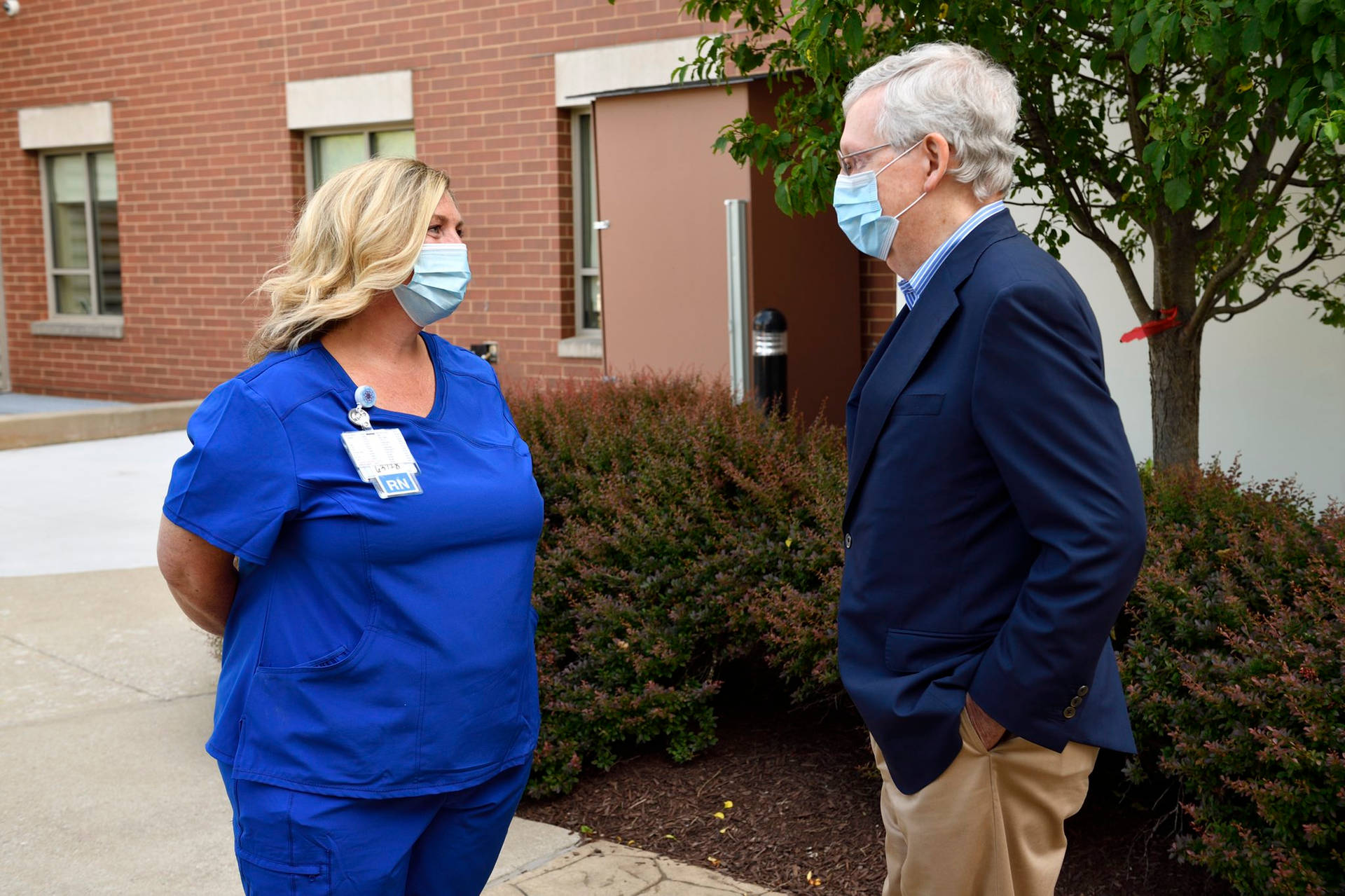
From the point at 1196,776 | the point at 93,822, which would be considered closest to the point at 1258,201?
the point at 1196,776

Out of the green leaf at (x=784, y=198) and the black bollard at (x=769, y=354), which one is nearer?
the green leaf at (x=784, y=198)

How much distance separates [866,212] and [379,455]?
3.12ft

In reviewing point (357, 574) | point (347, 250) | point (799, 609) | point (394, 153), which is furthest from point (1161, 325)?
point (394, 153)

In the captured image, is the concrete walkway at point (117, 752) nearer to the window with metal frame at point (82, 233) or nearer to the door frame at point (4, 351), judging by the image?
the window with metal frame at point (82, 233)

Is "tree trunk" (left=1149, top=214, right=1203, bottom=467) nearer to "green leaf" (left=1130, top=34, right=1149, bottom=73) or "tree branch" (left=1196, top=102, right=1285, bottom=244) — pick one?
"tree branch" (left=1196, top=102, right=1285, bottom=244)

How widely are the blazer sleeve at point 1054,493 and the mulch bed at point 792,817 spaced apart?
180 cm

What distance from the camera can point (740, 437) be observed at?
4.59 meters

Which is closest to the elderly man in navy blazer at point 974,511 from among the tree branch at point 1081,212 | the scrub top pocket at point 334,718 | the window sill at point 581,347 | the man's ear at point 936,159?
the man's ear at point 936,159

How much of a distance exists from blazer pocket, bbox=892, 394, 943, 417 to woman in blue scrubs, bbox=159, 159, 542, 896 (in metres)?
0.75

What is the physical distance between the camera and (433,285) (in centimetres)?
243

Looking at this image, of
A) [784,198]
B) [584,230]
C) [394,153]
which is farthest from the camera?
[394,153]

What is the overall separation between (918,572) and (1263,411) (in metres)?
5.64

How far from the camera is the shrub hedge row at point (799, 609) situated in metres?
2.95

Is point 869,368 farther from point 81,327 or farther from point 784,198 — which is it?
point 81,327
